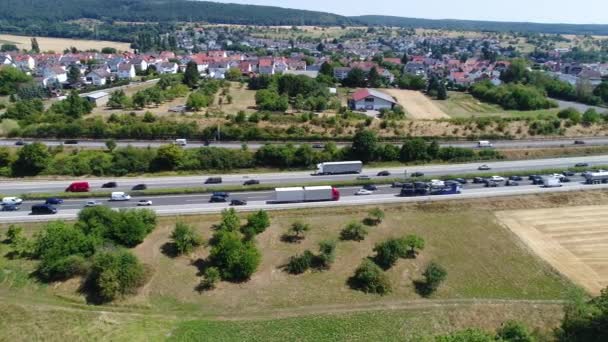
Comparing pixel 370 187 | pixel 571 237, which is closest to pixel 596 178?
pixel 571 237

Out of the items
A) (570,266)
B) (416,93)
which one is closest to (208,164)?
(570,266)

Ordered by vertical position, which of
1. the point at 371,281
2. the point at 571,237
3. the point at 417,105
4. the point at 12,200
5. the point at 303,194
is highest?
the point at 417,105

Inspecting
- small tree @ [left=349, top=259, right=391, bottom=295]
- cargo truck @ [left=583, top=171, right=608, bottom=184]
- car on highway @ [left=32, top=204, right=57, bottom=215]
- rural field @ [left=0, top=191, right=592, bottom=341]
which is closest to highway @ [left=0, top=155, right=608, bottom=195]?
cargo truck @ [left=583, top=171, right=608, bottom=184]

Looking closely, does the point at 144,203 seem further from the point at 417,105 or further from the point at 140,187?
the point at 417,105

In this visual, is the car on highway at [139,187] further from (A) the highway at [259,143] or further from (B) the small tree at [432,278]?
(B) the small tree at [432,278]

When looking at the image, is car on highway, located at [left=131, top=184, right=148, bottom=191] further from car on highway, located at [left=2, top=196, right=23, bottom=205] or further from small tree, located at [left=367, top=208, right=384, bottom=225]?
small tree, located at [left=367, top=208, right=384, bottom=225]

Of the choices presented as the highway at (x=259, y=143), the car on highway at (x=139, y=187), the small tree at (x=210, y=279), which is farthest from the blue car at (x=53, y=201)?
the small tree at (x=210, y=279)
